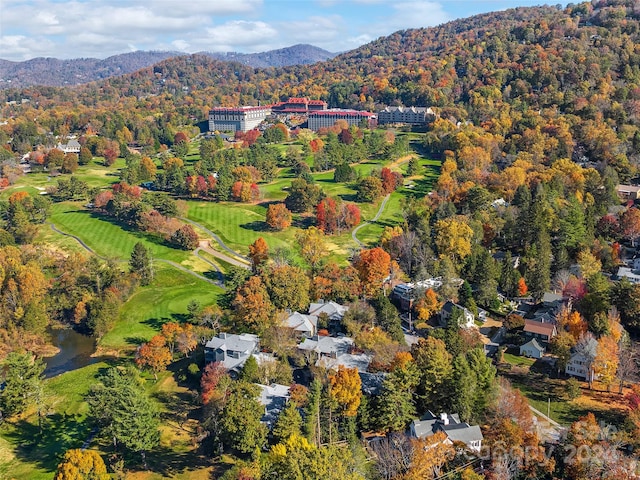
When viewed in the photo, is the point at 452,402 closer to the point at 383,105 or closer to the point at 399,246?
the point at 399,246

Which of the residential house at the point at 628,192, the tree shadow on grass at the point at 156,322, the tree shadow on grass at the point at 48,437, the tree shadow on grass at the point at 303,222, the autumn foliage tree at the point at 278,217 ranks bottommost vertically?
the tree shadow on grass at the point at 48,437

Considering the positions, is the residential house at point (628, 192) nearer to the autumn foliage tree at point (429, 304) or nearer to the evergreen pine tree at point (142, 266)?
the autumn foliage tree at point (429, 304)

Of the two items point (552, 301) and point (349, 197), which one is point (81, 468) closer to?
point (552, 301)

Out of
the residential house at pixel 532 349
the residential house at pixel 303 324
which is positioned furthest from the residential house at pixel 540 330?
the residential house at pixel 303 324

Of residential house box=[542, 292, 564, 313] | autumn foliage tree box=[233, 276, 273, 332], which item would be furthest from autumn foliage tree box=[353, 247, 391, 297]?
residential house box=[542, 292, 564, 313]

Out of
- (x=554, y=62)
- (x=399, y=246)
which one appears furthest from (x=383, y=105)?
(x=399, y=246)
